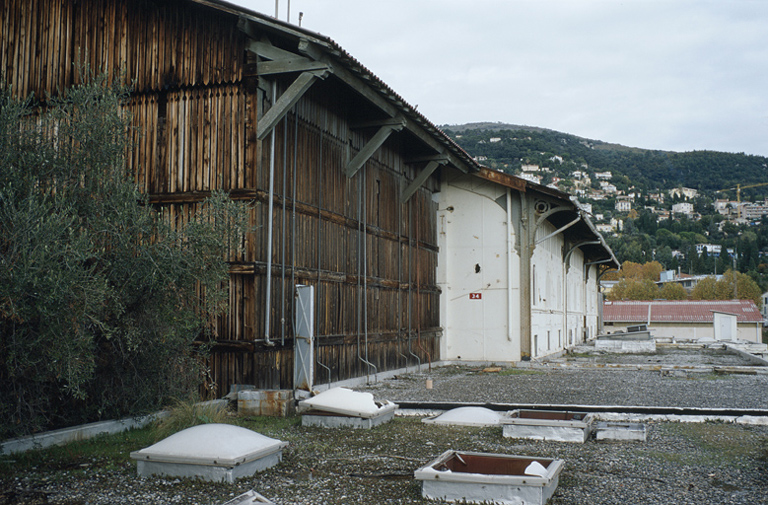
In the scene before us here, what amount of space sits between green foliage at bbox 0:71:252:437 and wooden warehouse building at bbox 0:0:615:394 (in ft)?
6.68

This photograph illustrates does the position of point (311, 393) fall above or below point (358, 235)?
below

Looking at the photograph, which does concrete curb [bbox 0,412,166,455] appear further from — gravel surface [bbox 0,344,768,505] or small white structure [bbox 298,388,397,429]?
small white structure [bbox 298,388,397,429]

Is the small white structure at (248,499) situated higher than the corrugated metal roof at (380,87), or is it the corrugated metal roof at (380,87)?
the corrugated metal roof at (380,87)

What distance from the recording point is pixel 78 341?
6.21 meters

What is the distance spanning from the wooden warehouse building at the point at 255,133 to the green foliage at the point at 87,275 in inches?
80.2

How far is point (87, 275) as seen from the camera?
636 centimetres

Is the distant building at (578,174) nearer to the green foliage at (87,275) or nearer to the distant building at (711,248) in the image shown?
the distant building at (711,248)

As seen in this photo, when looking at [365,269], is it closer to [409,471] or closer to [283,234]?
[283,234]

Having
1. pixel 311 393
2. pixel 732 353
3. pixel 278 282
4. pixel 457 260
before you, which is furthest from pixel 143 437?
pixel 732 353

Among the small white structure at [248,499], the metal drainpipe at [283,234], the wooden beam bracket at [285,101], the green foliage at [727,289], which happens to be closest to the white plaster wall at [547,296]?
the metal drainpipe at [283,234]

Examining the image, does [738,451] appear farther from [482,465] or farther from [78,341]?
[78,341]

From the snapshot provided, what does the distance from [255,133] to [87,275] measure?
16.0ft

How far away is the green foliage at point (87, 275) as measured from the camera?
610 cm

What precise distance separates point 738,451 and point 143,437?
667 centimetres
